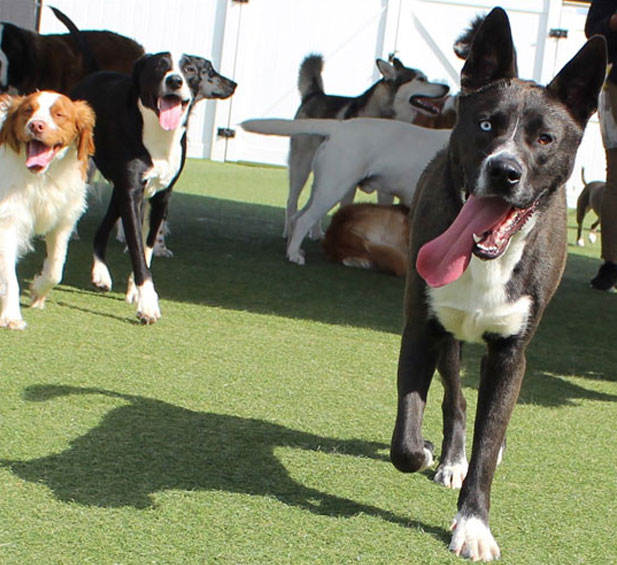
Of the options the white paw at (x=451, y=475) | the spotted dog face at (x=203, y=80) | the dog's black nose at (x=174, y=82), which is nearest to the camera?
the white paw at (x=451, y=475)

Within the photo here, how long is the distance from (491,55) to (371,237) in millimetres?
4396

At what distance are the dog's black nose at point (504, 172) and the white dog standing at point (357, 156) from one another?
4444mm

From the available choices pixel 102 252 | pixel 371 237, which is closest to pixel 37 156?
pixel 102 252

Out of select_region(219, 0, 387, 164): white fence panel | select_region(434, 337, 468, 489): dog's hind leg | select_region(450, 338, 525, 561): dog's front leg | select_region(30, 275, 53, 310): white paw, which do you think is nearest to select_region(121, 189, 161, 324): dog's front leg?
select_region(30, 275, 53, 310): white paw

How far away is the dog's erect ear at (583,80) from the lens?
2.47 m

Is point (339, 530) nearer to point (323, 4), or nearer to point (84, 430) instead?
point (84, 430)

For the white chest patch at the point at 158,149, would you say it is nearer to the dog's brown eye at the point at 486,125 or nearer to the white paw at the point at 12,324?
the white paw at the point at 12,324

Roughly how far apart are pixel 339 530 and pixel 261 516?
0.66 ft

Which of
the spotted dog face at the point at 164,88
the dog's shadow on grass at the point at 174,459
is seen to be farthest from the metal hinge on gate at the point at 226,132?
the dog's shadow on grass at the point at 174,459

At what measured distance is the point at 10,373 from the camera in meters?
3.49

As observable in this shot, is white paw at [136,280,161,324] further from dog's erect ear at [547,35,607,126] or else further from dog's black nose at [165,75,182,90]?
dog's erect ear at [547,35,607,126]

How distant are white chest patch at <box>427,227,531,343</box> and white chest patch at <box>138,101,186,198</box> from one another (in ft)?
8.65

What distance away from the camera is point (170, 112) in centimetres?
482

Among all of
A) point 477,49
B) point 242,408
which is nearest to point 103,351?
point 242,408
